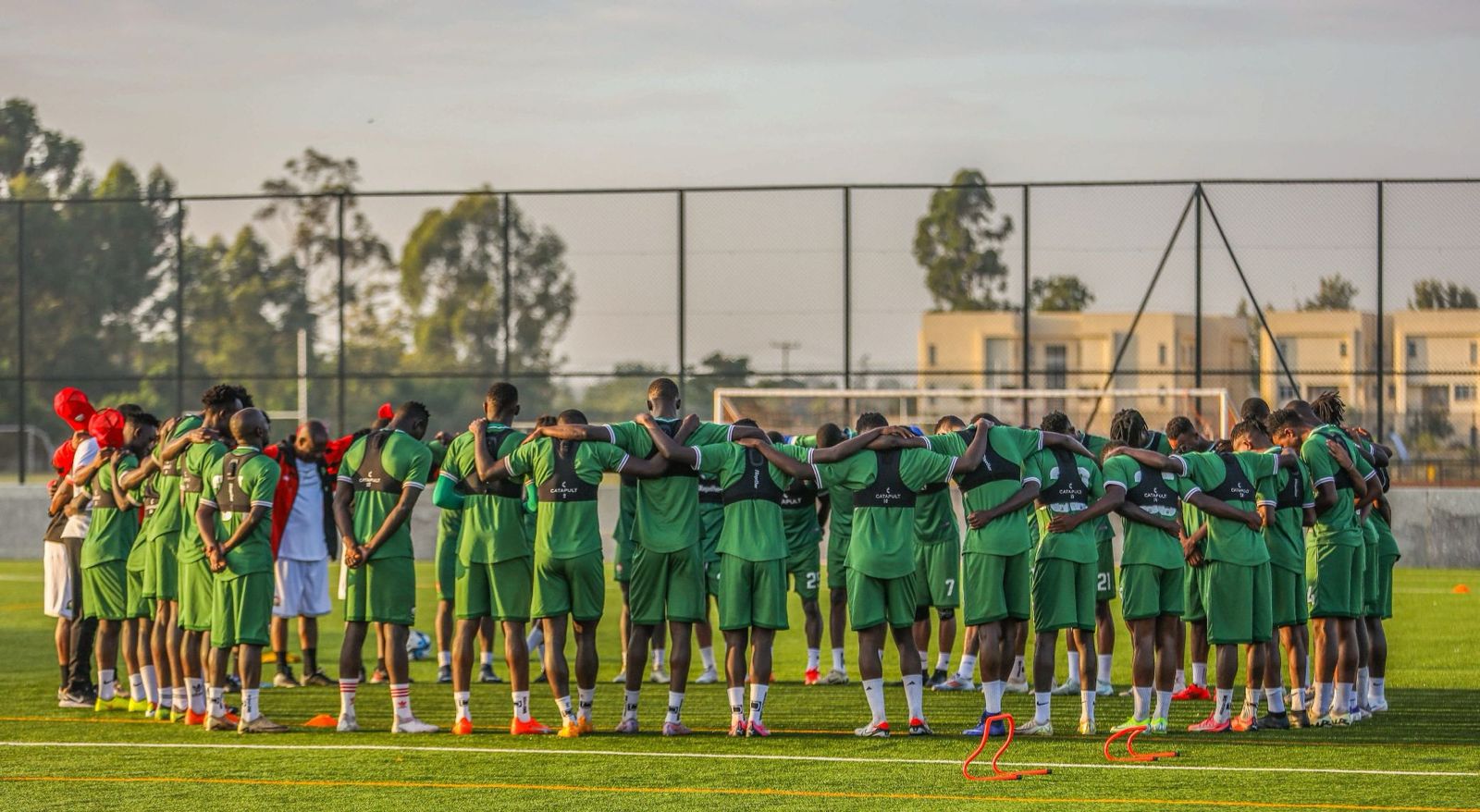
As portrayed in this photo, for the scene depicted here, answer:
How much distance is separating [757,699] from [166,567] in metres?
4.52

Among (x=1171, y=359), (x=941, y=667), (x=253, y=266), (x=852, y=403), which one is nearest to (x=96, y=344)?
(x=253, y=266)

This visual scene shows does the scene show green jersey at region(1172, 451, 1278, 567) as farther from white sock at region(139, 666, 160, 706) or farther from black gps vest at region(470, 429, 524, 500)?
white sock at region(139, 666, 160, 706)

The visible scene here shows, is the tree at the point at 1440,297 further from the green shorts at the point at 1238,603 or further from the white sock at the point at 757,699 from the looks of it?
the white sock at the point at 757,699

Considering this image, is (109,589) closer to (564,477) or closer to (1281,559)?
(564,477)

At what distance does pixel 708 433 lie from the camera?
11.5 m

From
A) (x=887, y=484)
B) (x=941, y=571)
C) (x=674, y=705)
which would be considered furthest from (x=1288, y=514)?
(x=674, y=705)

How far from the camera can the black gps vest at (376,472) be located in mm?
11992

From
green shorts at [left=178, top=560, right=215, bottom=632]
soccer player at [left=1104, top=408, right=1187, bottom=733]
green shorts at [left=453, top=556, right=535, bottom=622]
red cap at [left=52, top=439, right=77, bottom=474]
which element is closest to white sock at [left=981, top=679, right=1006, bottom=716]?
soccer player at [left=1104, top=408, right=1187, bottom=733]

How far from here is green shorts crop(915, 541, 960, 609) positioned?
13.1 meters

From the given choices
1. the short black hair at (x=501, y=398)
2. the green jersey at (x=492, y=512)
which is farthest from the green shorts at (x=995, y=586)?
the short black hair at (x=501, y=398)

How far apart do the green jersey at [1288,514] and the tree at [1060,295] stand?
588 inches

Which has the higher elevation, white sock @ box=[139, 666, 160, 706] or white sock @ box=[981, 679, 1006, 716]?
white sock @ box=[981, 679, 1006, 716]

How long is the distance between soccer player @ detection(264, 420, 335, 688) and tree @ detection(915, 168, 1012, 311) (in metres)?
14.3

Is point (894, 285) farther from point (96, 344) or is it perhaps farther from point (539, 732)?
point (96, 344)
